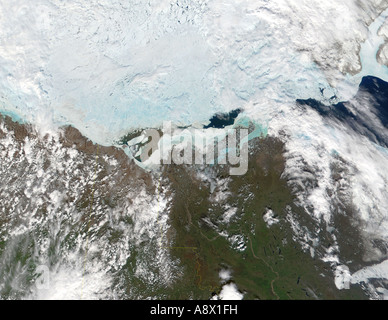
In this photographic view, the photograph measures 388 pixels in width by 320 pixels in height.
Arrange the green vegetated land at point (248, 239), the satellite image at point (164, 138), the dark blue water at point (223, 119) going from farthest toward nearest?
the dark blue water at point (223, 119)
the satellite image at point (164, 138)
the green vegetated land at point (248, 239)

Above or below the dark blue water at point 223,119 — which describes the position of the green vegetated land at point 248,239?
below

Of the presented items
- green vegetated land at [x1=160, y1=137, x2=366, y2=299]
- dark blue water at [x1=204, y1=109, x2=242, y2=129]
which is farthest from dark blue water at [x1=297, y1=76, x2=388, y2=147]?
dark blue water at [x1=204, y1=109, x2=242, y2=129]

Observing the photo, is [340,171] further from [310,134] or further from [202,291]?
[202,291]

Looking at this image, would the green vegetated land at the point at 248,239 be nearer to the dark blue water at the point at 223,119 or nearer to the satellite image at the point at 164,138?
the satellite image at the point at 164,138

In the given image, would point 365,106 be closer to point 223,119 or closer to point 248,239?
point 223,119

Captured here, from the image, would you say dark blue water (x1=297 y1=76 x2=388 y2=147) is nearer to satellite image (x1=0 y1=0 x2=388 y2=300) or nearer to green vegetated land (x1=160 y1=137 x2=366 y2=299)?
satellite image (x1=0 y1=0 x2=388 y2=300)

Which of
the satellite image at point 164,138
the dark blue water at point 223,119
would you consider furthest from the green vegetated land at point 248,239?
the dark blue water at point 223,119

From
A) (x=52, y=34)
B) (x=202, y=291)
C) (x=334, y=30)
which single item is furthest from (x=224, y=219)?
(x=52, y=34)
